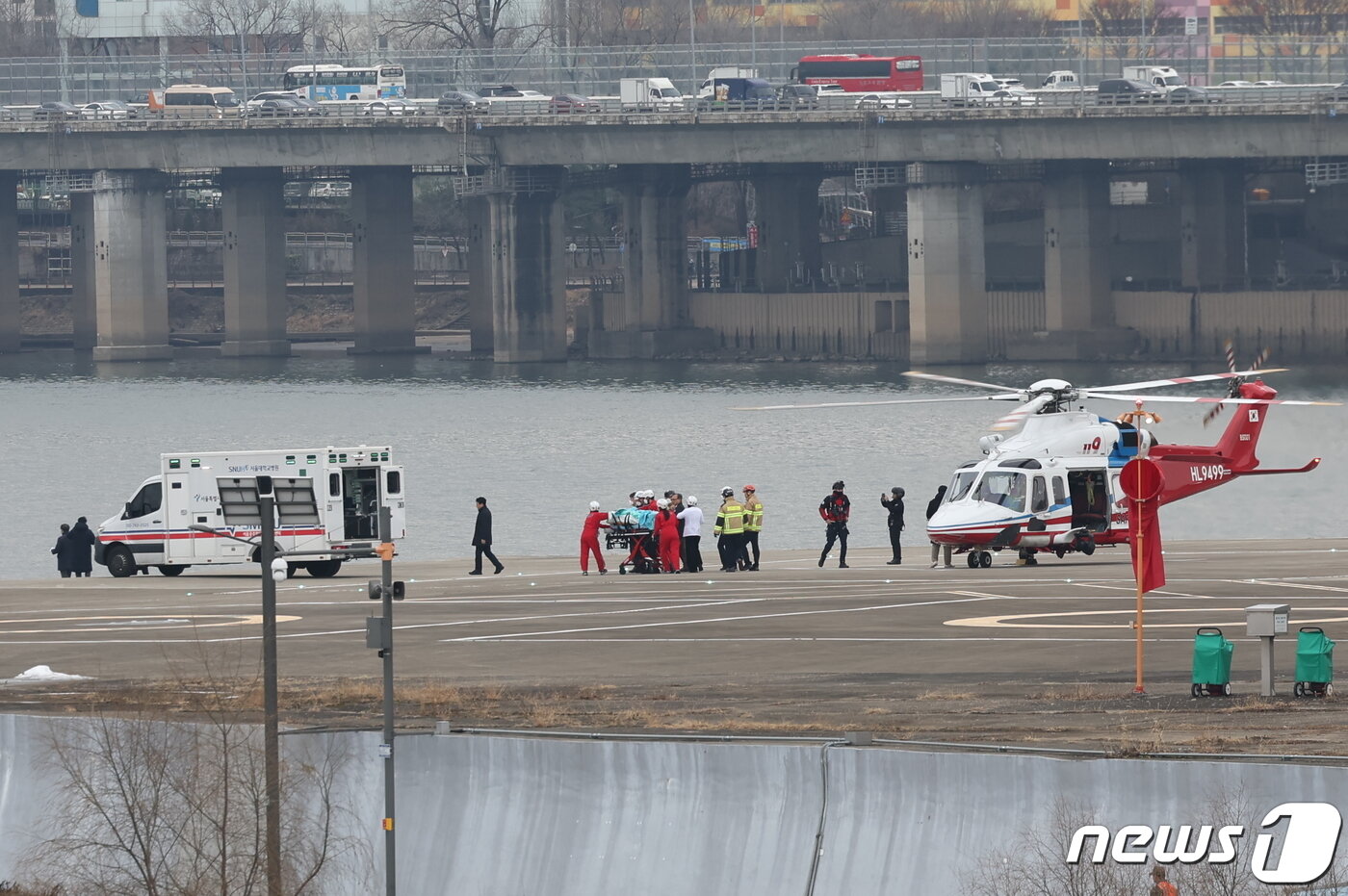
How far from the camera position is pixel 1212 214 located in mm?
141000

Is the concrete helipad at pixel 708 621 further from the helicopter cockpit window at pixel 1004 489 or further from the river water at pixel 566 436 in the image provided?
the river water at pixel 566 436

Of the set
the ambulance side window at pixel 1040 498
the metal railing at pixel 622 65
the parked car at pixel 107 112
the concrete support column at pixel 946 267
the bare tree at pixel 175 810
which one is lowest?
the bare tree at pixel 175 810

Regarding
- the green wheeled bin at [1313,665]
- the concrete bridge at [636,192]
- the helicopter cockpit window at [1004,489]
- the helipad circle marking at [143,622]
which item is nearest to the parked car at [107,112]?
the concrete bridge at [636,192]

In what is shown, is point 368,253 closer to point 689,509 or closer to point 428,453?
point 428,453

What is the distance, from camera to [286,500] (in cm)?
4366

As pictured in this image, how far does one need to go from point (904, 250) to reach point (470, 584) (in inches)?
4487

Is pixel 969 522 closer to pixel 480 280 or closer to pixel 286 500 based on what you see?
pixel 286 500

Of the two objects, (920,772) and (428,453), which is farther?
(428,453)

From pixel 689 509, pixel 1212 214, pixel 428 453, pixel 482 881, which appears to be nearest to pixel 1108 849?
pixel 482 881

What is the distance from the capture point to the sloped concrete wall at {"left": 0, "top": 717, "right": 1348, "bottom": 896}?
64.2 ft

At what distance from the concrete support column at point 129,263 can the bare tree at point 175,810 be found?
128205 mm

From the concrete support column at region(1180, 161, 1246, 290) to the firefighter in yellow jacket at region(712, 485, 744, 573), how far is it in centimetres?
10089

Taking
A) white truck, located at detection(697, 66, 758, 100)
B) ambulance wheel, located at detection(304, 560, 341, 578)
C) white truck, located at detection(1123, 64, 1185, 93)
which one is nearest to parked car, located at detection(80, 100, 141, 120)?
white truck, located at detection(697, 66, 758, 100)

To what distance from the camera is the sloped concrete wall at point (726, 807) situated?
1958 centimetres
